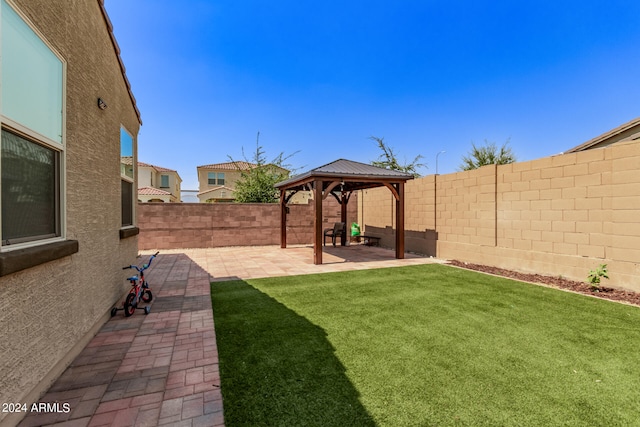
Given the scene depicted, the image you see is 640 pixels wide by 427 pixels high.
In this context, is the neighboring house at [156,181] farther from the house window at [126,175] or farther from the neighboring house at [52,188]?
the neighboring house at [52,188]

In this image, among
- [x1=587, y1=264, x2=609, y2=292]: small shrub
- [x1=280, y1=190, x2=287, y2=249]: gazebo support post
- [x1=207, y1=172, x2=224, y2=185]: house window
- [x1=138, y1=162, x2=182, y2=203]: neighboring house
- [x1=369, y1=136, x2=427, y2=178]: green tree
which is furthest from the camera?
[x1=207, y1=172, x2=224, y2=185]: house window

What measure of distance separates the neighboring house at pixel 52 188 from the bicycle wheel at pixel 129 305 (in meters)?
0.22

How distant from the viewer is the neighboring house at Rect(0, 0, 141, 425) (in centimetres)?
191

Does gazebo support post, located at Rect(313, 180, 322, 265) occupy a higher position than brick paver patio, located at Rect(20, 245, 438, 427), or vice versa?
gazebo support post, located at Rect(313, 180, 322, 265)

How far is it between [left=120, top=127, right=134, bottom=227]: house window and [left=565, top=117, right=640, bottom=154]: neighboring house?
13.8 meters

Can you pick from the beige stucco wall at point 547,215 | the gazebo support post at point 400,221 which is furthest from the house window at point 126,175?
the beige stucco wall at point 547,215

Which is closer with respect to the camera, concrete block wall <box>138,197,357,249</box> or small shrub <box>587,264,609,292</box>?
small shrub <box>587,264,609,292</box>

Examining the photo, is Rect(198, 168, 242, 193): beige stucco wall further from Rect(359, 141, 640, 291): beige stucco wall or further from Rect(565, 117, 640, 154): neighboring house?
Rect(565, 117, 640, 154): neighboring house

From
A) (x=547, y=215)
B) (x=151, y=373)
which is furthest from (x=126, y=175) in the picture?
(x=547, y=215)

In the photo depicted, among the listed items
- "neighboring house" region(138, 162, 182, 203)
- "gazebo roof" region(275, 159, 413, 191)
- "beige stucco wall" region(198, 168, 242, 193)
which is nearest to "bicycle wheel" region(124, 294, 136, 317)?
"gazebo roof" region(275, 159, 413, 191)

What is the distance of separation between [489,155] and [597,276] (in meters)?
24.1

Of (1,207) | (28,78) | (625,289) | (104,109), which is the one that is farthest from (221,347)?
(625,289)

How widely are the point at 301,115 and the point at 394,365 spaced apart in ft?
70.7

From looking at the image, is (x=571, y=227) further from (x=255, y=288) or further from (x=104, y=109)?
(x=104, y=109)
